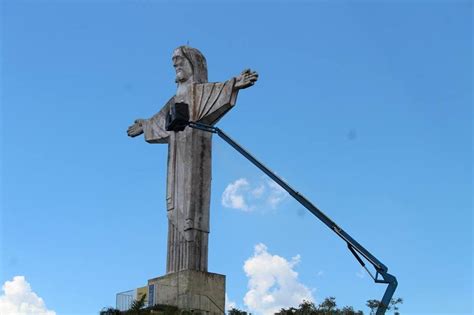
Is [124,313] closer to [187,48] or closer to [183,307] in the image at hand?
[183,307]

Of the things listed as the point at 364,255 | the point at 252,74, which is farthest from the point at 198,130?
the point at 364,255

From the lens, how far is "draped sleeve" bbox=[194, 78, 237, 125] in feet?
94.1

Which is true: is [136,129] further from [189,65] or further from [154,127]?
[189,65]

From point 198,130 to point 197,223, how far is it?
347 cm

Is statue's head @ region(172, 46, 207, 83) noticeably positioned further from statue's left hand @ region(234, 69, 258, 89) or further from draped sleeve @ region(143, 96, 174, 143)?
statue's left hand @ region(234, 69, 258, 89)

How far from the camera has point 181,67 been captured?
30.7m

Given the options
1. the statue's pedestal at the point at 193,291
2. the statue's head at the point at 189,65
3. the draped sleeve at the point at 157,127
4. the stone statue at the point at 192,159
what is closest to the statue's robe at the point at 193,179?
the stone statue at the point at 192,159

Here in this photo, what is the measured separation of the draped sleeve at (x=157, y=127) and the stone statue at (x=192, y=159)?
117 mm

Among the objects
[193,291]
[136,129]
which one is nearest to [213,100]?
[136,129]

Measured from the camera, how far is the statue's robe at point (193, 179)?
28250 mm

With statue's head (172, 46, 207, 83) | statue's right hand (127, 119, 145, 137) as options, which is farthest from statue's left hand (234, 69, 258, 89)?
statue's right hand (127, 119, 145, 137)

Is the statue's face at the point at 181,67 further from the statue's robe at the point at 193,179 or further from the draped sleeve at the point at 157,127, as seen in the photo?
the draped sleeve at the point at 157,127

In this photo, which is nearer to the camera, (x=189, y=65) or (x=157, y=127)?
(x=189, y=65)

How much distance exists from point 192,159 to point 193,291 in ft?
15.9
